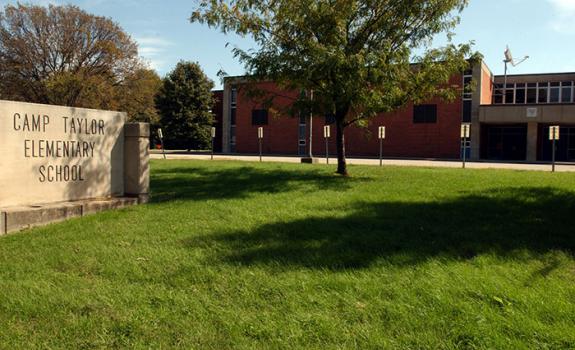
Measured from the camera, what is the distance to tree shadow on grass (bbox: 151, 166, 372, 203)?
10.8 m

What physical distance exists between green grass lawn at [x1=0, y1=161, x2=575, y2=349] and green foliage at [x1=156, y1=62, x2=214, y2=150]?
168 ft

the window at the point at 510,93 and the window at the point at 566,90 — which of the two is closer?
the window at the point at 566,90

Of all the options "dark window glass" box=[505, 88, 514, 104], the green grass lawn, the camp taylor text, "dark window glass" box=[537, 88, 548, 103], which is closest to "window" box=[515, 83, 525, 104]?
"dark window glass" box=[505, 88, 514, 104]

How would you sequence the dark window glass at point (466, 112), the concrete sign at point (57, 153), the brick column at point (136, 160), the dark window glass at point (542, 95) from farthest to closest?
the dark window glass at point (542, 95)
the dark window glass at point (466, 112)
the brick column at point (136, 160)
the concrete sign at point (57, 153)

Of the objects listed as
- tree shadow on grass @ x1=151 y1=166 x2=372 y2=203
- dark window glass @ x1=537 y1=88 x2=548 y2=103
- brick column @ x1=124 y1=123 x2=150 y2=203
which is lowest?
tree shadow on grass @ x1=151 y1=166 x2=372 y2=203

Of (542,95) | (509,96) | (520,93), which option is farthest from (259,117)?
(542,95)

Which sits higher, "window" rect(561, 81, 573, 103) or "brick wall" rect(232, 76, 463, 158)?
"window" rect(561, 81, 573, 103)

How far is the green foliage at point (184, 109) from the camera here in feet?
193

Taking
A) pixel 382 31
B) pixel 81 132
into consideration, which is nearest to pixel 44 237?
pixel 81 132

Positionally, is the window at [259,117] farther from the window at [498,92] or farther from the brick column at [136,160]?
the brick column at [136,160]

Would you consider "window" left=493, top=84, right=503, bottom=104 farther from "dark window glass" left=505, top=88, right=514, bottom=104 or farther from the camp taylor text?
the camp taylor text

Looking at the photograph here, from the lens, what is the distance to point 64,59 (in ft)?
135

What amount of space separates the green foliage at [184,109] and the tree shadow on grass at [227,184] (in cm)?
4389

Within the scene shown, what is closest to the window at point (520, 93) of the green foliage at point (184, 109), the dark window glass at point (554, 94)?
the dark window glass at point (554, 94)
